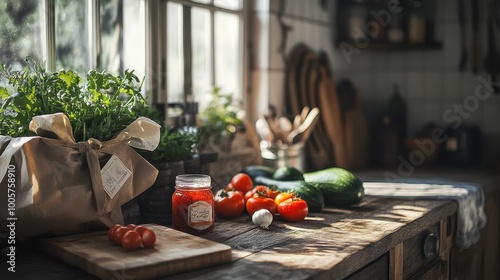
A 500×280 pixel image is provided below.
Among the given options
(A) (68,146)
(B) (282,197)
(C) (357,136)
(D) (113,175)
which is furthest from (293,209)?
(C) (357,136)

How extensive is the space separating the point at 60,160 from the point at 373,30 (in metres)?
2.24

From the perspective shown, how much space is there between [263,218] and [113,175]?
0.41 meters

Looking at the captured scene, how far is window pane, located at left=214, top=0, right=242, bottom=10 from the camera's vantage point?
8.81 ft

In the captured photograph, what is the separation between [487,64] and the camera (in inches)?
122

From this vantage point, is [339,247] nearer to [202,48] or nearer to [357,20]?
[202,48]

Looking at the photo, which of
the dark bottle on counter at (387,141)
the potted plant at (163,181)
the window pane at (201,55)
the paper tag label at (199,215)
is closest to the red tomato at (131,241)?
the paper tag label at (199,215)

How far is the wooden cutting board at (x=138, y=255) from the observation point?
1.22 meters

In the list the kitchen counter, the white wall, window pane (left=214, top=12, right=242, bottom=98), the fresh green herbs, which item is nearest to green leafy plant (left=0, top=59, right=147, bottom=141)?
the fresh green herbs

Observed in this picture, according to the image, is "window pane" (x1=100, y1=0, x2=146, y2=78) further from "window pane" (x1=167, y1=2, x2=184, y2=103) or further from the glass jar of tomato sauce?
the glass jar of tomato sauce

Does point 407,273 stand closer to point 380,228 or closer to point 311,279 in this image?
point 380,228

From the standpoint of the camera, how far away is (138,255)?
4.25ft

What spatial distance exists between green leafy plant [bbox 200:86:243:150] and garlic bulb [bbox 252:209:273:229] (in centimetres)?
80

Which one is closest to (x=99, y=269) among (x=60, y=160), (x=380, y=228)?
(x=60, y=160)

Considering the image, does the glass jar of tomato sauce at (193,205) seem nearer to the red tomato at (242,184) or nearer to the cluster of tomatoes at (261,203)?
the cluster of tomatoes at (261,203)
